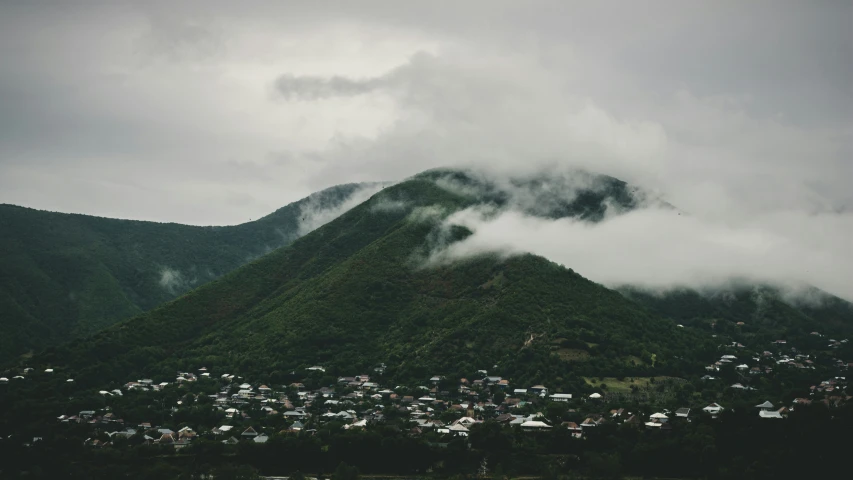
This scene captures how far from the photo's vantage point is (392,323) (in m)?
123

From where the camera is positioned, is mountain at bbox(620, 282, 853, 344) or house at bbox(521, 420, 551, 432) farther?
mountain at bbox(620, 282, 853, 344)

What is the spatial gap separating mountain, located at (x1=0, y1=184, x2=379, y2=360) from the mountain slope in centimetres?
2384

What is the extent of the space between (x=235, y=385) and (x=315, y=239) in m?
52.6

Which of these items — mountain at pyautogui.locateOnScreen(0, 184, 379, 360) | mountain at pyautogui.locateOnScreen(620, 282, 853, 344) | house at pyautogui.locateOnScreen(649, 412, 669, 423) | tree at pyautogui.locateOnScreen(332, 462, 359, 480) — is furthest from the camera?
mountain at pyautogui.locateOnScreen(620, 282, 853, 344)

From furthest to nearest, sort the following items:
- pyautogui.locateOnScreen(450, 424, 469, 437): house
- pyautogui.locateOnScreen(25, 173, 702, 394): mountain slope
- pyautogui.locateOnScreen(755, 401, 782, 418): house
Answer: pyautogui.locateOnScreen(25, 173, 702, 394): mountain slope
pyautogui.locateOnScreen(450, 424, 469, 437): house
pyautogui.locateOnScreen(755, 401, 782, 418): house

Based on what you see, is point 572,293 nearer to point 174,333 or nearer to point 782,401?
point 782,401

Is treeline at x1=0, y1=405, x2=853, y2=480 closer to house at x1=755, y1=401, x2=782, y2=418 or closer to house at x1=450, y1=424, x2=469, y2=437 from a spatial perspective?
house at x1=450, y1=424, x2=469, y2=437

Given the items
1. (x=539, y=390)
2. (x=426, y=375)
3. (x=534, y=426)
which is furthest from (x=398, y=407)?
(x=534, y=426)

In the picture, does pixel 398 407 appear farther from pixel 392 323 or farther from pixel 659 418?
pixel 392 323

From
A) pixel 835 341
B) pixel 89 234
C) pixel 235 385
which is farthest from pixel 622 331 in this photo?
pixel 89 234

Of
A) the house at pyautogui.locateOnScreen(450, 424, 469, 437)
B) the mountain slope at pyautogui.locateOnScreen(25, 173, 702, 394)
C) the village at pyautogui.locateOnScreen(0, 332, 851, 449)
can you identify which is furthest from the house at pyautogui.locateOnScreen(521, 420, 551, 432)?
the mountain slope at pyautogui.locateOnScreen(25, 173, 702, 394)

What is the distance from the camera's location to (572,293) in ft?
412

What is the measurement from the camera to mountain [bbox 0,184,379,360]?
14250 centimetres

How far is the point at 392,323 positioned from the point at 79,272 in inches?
2845
